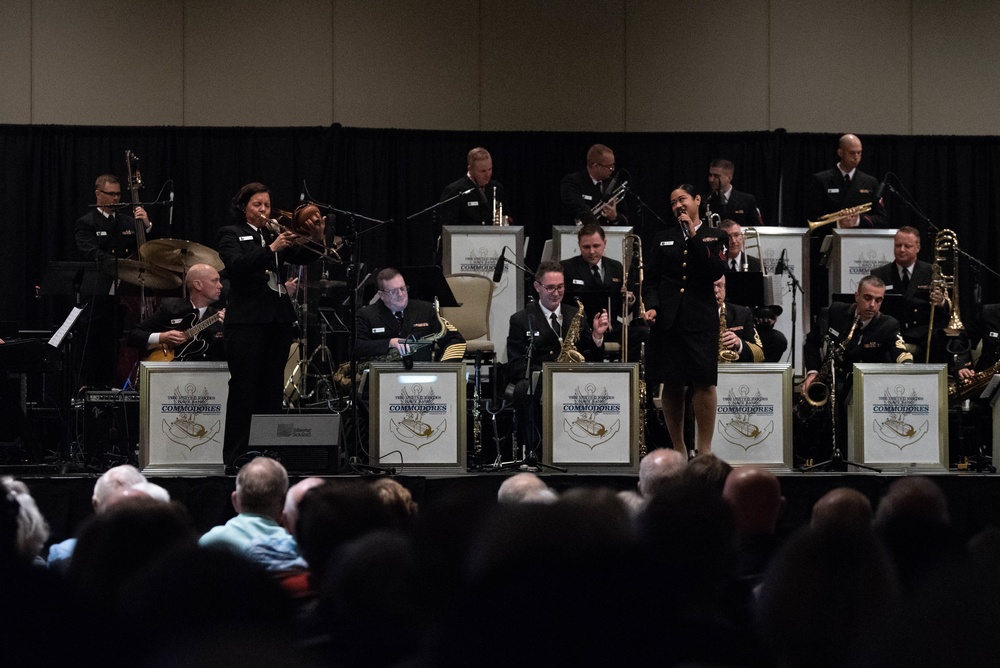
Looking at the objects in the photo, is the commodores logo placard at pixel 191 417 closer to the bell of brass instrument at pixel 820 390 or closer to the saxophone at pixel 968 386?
the bell of brass instrument at pixel 820 390

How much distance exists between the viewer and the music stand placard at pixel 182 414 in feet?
26.1

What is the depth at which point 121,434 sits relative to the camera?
30.1 feet

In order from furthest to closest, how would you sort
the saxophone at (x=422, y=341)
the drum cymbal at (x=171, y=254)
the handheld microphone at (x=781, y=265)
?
the handheld microphone at (x=781, y=265) < the drum cymbal at (x=171, y=254) < the saxophone at (x=422, y=341)

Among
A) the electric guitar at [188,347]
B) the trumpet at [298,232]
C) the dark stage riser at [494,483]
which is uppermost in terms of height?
the trumpet at [298,232]

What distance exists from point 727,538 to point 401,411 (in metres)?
5.37

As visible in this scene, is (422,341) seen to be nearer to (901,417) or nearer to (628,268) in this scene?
(628,268)

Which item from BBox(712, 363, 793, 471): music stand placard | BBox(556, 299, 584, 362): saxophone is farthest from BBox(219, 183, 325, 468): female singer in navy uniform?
BBox(712, 363, 793, 471): music stand placard

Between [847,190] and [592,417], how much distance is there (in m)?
4.69

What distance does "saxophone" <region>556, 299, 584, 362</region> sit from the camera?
29.3 feet

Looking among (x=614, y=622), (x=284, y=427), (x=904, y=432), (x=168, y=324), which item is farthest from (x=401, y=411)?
(x=614, y=622)

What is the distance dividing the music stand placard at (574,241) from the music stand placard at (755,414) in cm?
231

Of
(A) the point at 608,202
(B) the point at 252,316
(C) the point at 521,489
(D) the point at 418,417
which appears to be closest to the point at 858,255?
(A) the point at 608,202

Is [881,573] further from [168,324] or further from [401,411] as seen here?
[168,324]

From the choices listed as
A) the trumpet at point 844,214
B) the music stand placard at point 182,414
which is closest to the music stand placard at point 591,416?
the music stand placard at point 182,414
